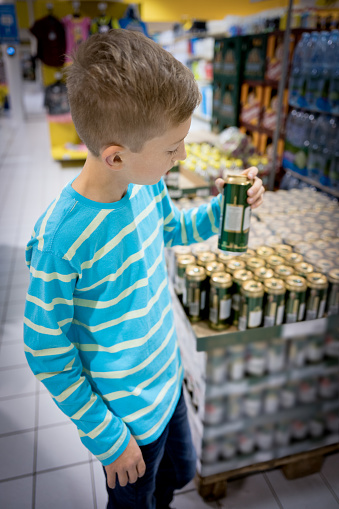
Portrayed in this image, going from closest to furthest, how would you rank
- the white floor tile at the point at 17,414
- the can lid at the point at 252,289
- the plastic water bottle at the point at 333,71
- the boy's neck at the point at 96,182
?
the boy's neck at the point at 96,182 → the can lid at the point at 252,289 → the white floor tile at the point at 17,414 → the plastic water bottle at the point at 333,71

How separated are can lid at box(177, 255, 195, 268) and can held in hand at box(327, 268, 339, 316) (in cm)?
55

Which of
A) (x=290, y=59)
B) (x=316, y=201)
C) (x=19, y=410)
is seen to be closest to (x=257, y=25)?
(x=290, y=59)

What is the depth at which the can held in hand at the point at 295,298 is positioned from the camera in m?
1.47

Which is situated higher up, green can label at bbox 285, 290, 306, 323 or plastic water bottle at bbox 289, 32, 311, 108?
plastic water bottle at bbox 289, 32, 311, 108

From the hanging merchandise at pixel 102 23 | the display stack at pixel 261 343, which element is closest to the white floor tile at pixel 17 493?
the display stack at pixel 261 343

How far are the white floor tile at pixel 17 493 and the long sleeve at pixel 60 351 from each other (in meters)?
1.18

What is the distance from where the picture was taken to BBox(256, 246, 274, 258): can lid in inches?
69.8

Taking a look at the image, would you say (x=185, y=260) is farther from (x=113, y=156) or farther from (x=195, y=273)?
(x=113, y=156)

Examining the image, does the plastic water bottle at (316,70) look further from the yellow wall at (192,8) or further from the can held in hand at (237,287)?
the yellow wall at (192,8)

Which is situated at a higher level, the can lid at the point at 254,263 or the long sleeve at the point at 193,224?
the long sleeve at the point at 193,224

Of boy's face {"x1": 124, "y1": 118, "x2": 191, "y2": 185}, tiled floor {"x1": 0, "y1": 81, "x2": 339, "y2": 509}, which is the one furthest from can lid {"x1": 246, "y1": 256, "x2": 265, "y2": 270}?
tiled floor {"x1": 0, "y1": 81, "x2": 339, "y2": 509}

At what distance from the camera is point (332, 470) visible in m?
1.97

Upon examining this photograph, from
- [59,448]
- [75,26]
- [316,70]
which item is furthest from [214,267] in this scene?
[75,26]

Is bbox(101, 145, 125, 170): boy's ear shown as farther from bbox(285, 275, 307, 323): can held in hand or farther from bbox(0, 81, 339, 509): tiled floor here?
bbox(0, 81, 339, 509): tiled floor
